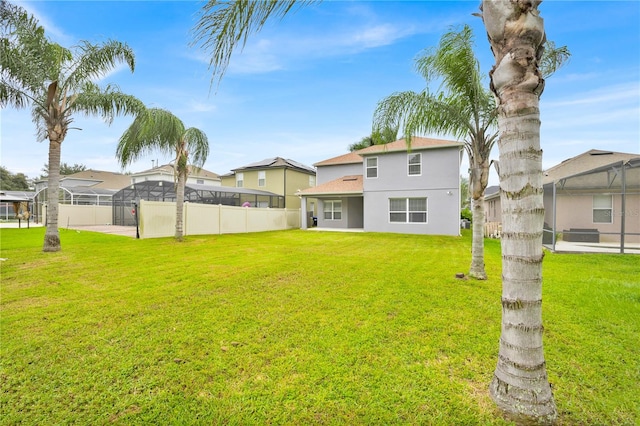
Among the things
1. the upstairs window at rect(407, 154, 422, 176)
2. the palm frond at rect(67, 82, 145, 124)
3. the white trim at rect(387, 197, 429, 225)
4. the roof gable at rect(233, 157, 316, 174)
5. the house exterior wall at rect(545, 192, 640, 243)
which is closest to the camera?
the palm frond at rect(67, 82, 145, 124)

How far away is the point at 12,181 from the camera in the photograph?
1881 inches

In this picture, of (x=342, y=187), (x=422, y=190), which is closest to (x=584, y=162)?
(x=422, y=190)

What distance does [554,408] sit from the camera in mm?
2104

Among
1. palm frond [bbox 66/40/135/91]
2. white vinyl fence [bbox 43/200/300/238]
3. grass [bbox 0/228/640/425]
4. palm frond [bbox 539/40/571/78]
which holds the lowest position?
grass [bbox 0/228/640/425]

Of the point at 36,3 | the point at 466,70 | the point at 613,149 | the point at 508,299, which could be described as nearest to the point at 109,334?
the point at 508,299

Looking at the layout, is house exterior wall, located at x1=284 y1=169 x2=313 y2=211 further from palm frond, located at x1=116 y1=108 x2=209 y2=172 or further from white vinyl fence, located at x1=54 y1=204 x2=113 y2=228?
white vinyl fence, located at x1=54 y1=204 x2=113 y2=228

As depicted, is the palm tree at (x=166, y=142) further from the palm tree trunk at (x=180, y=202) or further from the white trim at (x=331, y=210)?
the white trim at (x=331, y=210)

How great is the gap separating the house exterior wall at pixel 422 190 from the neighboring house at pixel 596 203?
15.1 feet

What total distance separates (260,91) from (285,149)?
52.0 feet

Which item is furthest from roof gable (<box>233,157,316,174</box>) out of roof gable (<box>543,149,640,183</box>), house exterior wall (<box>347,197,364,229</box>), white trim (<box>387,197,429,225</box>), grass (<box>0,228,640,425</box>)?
grass (<box>0,228,640,425</box>)

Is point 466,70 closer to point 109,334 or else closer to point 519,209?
point 519,209

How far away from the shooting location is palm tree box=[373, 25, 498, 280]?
6441 mm

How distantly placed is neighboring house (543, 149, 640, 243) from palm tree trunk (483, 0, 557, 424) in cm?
1172

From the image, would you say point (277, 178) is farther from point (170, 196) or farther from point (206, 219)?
point (206, 219)
